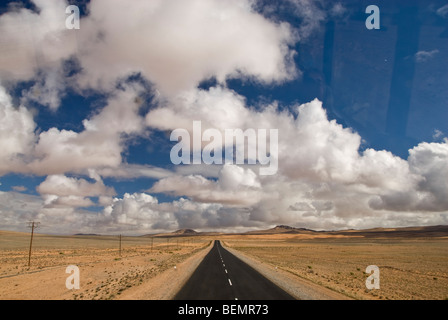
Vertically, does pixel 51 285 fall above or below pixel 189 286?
below
